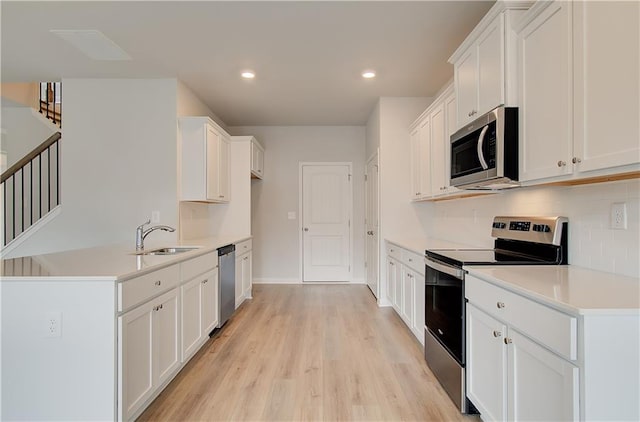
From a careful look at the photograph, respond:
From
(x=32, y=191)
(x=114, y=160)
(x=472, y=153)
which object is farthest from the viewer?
(x=32, y=191)

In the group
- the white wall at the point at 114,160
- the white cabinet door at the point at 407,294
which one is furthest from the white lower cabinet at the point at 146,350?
the white cabinet door at the point at 407,294

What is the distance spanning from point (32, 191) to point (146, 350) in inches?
157

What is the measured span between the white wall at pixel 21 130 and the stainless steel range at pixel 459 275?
513cm

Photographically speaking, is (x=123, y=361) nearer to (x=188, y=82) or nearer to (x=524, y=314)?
(x=524, y=314)

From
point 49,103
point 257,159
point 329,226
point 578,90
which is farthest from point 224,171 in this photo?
point 578,90

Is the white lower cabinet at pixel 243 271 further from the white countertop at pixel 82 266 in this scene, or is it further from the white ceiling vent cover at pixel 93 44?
the white ceiling vent cover at pixel 93 44

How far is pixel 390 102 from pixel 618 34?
307 cm

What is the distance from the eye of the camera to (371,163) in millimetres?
4984

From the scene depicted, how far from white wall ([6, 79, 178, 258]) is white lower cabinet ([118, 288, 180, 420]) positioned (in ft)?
5.24

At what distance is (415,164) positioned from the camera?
3916 mm

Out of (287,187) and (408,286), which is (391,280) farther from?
(287,187)

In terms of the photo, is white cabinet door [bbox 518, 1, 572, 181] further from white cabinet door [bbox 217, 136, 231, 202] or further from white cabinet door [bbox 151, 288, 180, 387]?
white cabinet door [bbox 217, 136, 231, 202]

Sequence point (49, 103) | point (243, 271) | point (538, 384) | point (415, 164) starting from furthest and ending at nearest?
point (49, 103) < point (243, 271) < point (415, 164) < point (538, 384)

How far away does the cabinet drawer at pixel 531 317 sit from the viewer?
115cm
